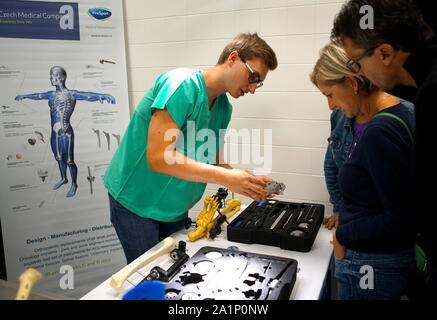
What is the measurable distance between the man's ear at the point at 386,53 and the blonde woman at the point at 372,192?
184mm

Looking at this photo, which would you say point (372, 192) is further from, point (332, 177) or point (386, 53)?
point (332, 177)

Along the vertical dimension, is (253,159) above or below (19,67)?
below

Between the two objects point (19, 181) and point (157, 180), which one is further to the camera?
point (19, 181)

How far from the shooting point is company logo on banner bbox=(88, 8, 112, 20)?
2471mm

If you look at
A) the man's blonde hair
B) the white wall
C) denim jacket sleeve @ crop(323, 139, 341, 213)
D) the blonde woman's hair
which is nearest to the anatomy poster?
the white wall

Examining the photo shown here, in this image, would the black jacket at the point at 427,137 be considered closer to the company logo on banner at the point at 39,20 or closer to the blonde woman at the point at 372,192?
the blonde woman at the point at 372,192

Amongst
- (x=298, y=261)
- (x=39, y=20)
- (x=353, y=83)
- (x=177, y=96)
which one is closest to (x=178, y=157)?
(x=177, y=96)

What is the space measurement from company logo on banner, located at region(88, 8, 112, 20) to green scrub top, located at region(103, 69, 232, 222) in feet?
4.25

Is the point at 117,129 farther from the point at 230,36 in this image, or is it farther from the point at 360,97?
the point at 360,97

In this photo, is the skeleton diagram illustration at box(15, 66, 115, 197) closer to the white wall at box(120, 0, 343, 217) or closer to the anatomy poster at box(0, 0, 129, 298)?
the anatomy poster at box(0, 0, 129, 298)

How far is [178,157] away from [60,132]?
1.40 meters

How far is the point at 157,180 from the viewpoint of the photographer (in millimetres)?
1602
